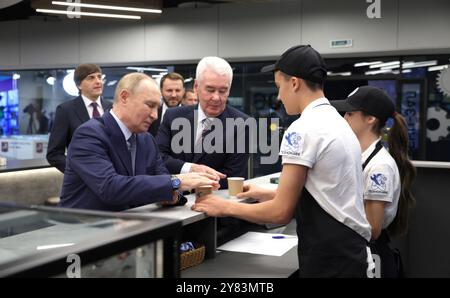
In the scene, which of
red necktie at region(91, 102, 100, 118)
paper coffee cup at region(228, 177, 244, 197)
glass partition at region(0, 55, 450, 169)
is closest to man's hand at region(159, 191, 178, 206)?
paper coffee cup at region(228, 177, 244, 197)

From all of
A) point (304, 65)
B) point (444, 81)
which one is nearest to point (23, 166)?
point (304, 65)

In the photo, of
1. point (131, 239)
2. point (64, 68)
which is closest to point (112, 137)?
point (131, 239)

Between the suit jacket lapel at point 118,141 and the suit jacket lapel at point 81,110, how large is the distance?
1.70 meters

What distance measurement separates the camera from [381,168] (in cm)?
212

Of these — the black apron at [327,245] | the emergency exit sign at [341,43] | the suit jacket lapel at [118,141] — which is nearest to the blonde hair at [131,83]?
the suit jacket lapel at [118,141]

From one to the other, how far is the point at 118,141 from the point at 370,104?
1124 millimetres

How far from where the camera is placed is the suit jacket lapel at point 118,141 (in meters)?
2.01

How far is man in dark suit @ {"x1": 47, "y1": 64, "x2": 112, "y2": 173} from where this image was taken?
358 centimetres

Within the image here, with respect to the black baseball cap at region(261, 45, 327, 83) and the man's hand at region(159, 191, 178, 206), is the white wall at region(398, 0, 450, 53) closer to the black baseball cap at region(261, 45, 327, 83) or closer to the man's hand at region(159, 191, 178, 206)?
the black baseball cap at region(261, 45, 327, 83)

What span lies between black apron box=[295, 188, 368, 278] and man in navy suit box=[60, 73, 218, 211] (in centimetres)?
43

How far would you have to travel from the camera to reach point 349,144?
1.67 meters

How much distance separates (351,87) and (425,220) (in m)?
3.51

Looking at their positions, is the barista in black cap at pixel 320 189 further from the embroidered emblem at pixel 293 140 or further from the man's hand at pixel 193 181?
the man's hand at pixel 193 181

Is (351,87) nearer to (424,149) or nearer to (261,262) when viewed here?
(424,149)
